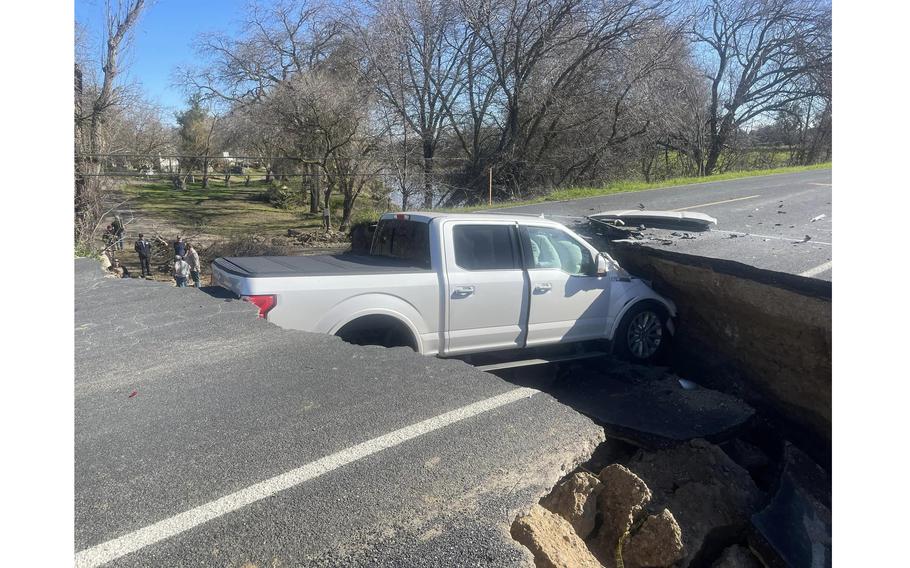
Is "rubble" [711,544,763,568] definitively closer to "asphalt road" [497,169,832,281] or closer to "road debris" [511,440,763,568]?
"road debris" [511,440,763,568]

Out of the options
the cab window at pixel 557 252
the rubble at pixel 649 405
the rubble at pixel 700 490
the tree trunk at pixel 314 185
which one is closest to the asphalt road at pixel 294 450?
the rubble at pixel 700 490

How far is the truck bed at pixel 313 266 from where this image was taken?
502cm

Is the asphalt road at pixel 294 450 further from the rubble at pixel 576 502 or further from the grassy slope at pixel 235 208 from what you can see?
the grassy slope at pixel 235 208

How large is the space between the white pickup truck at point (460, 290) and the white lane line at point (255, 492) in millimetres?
1715

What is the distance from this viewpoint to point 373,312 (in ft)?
16.9

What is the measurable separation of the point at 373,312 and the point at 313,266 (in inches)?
32.3

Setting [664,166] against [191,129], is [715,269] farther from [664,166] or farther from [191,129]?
[191,129]

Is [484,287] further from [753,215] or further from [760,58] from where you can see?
[760,58]

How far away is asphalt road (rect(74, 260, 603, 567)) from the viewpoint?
2.46 m

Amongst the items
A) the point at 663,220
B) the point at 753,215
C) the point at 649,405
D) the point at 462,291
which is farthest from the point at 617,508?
the point at 753,215

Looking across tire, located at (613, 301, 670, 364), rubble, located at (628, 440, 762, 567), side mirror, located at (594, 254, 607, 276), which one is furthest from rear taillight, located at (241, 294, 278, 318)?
tire, located at (613, 301, 670, 364)

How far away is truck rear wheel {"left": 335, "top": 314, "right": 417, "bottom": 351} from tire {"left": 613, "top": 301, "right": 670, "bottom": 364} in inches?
104

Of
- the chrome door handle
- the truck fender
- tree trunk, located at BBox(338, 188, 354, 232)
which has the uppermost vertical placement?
A: tree trunk, located at BBox(338, 188, 354, 232)

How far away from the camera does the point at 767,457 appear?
17.3 feet
